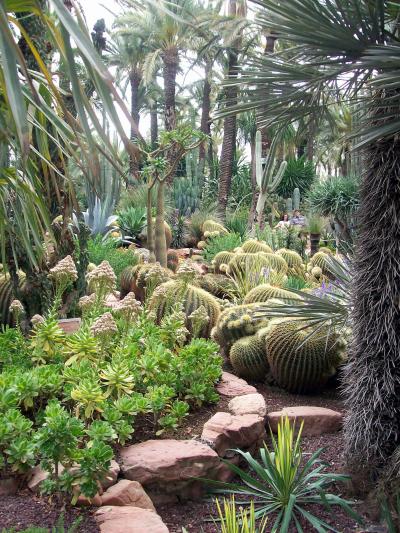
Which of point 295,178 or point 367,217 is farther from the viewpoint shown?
point 295,178

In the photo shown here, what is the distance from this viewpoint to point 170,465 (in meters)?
3.14

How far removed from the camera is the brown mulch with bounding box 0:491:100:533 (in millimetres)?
2541

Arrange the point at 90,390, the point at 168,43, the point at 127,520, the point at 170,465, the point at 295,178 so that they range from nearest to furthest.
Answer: the point at 127,520 → the point at 90,390 → the point at 170,465 → the point at 168,43 → the point at 295,178

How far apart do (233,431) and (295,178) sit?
67.8ft

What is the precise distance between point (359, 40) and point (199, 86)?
37139 millimetres

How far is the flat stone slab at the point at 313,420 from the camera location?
4.12 m

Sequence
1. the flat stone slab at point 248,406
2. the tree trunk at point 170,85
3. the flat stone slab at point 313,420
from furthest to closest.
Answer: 1. the tree trunk at point 170,85
2. the flat stone slab at point 313,420
3. the flat stone slab at point 248,406

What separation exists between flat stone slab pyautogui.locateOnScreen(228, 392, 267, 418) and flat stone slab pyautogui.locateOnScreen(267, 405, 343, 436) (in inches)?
3.9

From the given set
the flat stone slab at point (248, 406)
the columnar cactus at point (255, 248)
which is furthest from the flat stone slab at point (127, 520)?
the columnar cactus at point (255, 248)

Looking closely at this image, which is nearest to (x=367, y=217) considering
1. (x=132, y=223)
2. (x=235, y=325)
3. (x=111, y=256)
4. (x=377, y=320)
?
(x=377, y=320)

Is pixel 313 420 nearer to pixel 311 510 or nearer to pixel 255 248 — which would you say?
pixel 311 510

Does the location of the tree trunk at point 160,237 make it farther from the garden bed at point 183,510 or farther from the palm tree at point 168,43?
the palm tree at point 168,43

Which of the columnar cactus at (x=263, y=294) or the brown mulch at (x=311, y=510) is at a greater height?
the columnar cactus at (x=263, y=294)

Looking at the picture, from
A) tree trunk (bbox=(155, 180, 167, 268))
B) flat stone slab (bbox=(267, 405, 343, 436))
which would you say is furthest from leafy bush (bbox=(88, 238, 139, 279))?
flat stone slab (bbox=(267, 405, 343, 436))
